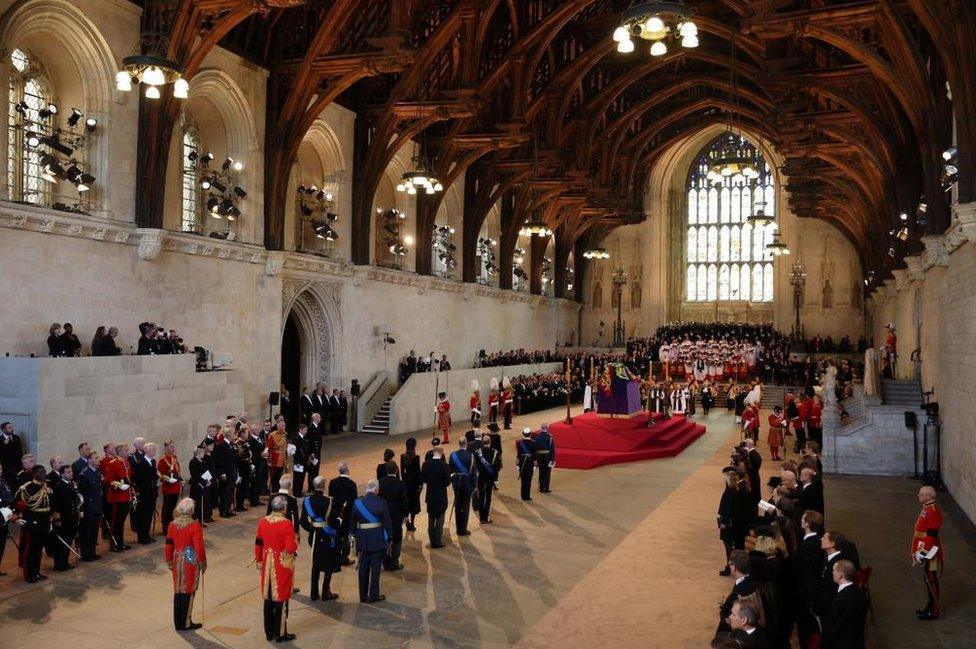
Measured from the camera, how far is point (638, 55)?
31.9 metres

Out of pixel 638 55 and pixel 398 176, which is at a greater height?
pixel 638 55

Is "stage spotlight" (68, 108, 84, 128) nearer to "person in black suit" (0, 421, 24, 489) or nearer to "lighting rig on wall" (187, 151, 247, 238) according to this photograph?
"lighting rig on wall" (187, 151, 247, 238)

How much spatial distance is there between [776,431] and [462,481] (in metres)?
10.4

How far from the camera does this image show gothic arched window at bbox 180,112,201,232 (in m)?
19.0

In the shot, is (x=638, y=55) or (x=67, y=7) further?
(x=638, y=55)

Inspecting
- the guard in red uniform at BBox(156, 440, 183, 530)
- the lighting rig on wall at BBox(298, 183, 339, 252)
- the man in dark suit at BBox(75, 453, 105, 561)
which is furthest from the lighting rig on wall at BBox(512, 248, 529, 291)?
the man in dark suit at BBox(75, 453, 105, 561)

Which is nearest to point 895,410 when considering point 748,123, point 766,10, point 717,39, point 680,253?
point 766,10

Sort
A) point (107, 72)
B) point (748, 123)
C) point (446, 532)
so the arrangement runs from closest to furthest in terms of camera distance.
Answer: point (446, 532) < point (107, 72) < point (748, 123)

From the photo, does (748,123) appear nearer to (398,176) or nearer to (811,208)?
(811,208)

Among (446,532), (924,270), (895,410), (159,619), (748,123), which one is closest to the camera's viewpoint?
(159,619)

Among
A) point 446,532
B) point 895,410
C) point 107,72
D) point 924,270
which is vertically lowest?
point 446,532

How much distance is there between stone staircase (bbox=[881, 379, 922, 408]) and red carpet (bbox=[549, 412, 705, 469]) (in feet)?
17.1

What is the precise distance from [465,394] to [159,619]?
19.8m

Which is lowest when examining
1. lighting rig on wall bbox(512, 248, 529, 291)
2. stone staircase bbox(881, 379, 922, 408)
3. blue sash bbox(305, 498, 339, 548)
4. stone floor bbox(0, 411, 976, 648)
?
stone floor bbox(0, 411, 976, 648)
